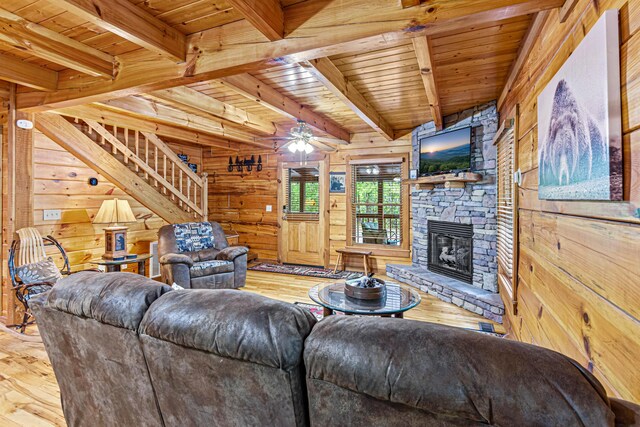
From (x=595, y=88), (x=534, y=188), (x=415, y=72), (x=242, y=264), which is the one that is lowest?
(x=242, y=264)

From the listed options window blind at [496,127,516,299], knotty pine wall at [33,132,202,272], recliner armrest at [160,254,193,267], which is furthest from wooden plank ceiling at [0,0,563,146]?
recliner armrest at [160,254,193,267]

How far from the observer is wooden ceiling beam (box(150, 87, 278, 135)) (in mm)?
3473

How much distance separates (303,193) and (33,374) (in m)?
4.69

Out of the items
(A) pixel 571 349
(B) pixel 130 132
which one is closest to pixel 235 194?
(B) pixel 130 132

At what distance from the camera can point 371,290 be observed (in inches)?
105

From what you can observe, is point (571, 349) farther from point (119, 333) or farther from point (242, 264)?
point (242, 264)

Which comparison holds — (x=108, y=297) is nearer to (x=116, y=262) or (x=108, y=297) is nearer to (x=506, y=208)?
(x=116, y=262)

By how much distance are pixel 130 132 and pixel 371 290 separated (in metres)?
4.70

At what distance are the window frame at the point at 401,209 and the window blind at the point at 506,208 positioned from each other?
187cm

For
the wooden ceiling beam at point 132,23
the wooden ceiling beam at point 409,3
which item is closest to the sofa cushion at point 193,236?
the wooden ceiling beam at point 132,23

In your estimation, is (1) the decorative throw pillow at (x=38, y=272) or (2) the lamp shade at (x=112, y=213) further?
(2) the lamp shade at (x=112, y=213)

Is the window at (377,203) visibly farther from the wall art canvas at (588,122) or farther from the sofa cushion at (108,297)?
the sofa cushion at (108,297)

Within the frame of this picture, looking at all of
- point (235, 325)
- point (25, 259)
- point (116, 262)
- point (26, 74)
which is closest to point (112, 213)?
point (116, 262)

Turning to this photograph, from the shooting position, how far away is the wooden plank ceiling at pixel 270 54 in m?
1.75
